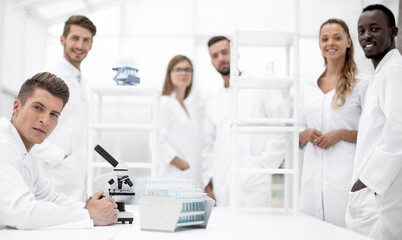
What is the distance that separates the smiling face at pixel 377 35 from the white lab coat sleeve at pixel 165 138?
1.76 metres

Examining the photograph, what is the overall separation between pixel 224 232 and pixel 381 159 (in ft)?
2.94

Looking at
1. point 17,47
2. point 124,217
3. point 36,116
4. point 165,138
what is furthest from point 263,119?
point 17,47

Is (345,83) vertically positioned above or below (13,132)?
above

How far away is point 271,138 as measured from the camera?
9.19 ft

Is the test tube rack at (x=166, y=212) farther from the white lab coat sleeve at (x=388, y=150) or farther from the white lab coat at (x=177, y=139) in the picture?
the white lab coat at (x=177, y=139)

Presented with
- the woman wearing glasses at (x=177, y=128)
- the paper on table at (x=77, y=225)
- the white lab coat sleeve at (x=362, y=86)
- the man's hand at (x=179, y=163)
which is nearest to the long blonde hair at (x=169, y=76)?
the woman wearing glasses at (x=177, y=128)

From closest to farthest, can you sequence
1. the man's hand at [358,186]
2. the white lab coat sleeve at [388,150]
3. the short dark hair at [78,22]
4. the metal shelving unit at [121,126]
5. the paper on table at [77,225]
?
1. the paper on table at [77,225]
2. the white lab coat sleeve at [388,150]
3. the man's hand at [358,186]
4. the metal shelving unit at [121,126]
5. the short dark hair at [78,22]

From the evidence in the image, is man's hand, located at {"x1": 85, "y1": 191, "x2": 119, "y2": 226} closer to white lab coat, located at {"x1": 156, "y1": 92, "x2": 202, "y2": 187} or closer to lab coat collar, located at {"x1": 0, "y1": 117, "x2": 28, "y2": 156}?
lab coat collar, located at {"x1": 0, "y1": 117, "x2": 28, "y2": 156}

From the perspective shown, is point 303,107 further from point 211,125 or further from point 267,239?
point 267,239

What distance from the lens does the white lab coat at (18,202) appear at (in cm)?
139

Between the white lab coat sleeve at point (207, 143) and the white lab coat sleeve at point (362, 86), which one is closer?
the white lab coat sleeve at point (362, 86)

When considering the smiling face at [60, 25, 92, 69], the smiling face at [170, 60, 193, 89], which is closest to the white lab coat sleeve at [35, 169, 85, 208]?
the smiling face at [60, 25, 92, 69]

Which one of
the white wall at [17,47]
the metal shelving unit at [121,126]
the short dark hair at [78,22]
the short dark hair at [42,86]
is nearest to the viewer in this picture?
the short dark hair at [42,86]

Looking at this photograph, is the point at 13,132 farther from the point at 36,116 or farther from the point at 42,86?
the point at 42,86
